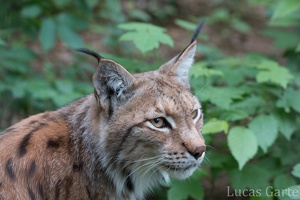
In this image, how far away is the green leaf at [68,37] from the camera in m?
7.39

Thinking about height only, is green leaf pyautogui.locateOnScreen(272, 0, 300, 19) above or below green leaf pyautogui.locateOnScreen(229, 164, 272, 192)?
above

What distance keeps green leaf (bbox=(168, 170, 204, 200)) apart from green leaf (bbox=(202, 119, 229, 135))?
550 mm

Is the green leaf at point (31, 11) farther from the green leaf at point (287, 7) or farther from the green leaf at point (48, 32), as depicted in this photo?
the green leaf at point (287, 7)

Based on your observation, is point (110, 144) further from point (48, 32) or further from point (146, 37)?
point (48, 32)

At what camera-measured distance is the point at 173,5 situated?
12.1 m

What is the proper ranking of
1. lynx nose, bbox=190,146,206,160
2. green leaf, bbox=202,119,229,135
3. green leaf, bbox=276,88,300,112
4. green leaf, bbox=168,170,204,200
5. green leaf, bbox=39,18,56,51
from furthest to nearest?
green leaf, bbox=39,18,56,51
green leaf, bbox=276,88,300,112
green leaf, bbox=168,170,204,200
green leaf, bbox=202,119,229,135
lynx nose, bbox=190,146,206,160

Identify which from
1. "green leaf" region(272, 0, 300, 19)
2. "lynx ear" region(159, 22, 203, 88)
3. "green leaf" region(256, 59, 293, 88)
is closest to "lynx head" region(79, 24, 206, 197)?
"lynx ear" region(159, 22, 203, 88)

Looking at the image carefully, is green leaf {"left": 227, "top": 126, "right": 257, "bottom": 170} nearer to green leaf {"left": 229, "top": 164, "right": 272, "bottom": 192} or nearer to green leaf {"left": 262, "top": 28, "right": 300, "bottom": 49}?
green leaf {"left": 229, "top": 164, "right": 272, "bottom": 192}

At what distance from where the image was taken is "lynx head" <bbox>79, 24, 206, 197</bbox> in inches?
183

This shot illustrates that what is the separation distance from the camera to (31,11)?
7.40 m

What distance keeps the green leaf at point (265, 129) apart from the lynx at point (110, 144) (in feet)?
3.62

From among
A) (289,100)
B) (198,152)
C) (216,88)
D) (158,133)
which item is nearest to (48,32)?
(216,88)

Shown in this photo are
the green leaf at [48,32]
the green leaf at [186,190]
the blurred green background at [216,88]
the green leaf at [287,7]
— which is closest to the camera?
the green leaf at [186,190]

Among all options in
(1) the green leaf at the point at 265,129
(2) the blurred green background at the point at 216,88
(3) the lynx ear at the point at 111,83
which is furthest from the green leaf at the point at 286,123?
(3) the lynx ear at the point at 111,83
